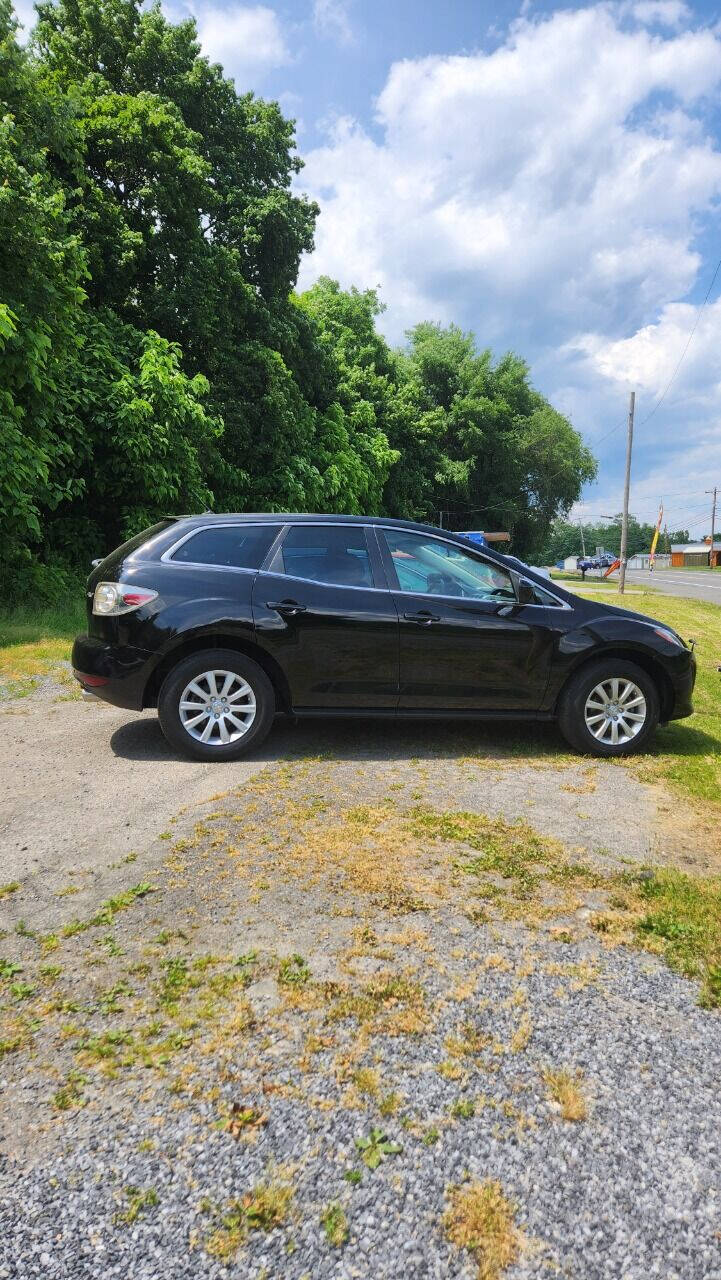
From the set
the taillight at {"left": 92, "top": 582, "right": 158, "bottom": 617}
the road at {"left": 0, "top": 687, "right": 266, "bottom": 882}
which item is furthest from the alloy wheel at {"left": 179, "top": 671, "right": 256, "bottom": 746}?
the taillight at {"left": 92, "top": 582, "right": 158, "bottom": 617}

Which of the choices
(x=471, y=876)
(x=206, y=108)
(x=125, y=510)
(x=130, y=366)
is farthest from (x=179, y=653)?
(x=206, y=108)

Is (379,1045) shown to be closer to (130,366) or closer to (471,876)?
(471,876)

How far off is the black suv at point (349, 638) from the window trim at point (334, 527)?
0.01m

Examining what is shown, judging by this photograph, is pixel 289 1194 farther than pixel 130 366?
No

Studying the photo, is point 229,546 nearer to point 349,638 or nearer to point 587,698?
point 349,638

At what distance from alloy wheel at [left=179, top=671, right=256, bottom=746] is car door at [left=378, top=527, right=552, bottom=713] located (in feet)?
3.77

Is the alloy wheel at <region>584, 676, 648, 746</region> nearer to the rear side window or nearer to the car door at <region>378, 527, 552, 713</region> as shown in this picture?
the car door at <region>378, 527, 552, 713</region>

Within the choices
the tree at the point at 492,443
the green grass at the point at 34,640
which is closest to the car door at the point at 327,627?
the green grass at the point at 34,640

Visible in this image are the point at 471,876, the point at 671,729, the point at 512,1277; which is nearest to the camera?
the point at 512,1277

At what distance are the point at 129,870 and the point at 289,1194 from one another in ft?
6.39

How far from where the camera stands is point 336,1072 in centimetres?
214

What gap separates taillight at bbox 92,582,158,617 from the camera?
5.05 meters

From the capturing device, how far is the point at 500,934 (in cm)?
292

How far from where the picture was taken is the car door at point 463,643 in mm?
5352
